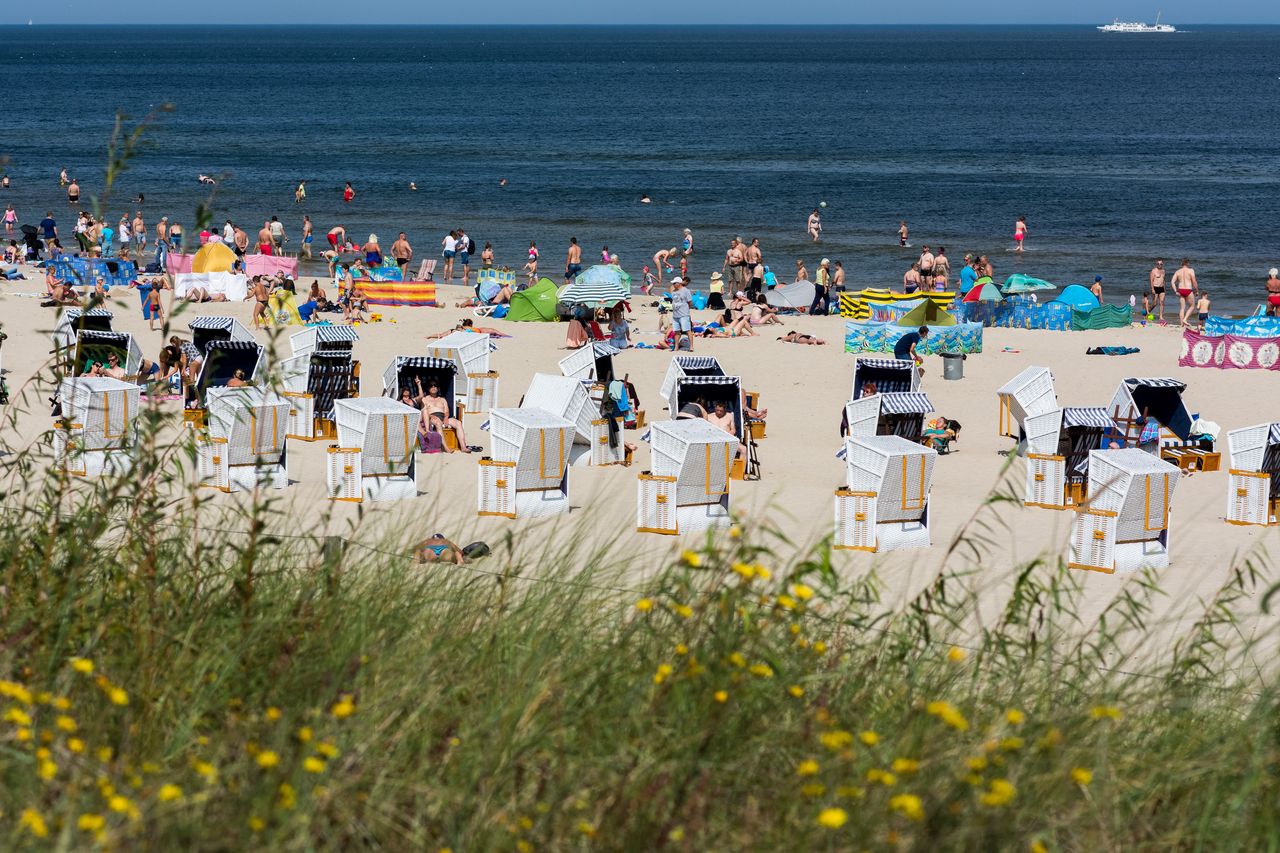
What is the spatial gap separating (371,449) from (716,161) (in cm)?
4895

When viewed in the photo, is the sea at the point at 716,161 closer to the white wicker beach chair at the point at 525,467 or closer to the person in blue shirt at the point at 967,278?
the white wicker beach chair at the point at 525,467

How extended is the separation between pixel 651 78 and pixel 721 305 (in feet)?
337

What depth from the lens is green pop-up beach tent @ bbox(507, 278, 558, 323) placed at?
2388 cm

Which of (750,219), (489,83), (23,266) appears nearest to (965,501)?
(23,266)

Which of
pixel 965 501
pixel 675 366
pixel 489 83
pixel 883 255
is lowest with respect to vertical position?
pixel 965 501

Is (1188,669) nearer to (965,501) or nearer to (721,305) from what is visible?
(965,501)

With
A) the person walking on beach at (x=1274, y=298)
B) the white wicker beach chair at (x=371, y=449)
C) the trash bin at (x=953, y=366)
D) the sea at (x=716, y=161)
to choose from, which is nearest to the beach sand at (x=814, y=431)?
the trash bin at (x=953, y=366)

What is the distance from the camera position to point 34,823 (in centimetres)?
271

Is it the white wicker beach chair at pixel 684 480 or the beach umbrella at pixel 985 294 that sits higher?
the beach umbrella at pixel 985 294

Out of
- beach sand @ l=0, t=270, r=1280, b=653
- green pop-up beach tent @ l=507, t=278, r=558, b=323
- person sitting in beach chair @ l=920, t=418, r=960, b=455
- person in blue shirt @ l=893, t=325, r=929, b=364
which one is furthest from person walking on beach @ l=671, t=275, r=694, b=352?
person sitting in beach chair @ l=920, t=418, r=960, b=455

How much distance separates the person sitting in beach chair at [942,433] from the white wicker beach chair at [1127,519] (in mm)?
3975

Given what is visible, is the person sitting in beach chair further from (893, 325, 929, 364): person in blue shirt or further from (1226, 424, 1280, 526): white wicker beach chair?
(893, 325, 929, 364): person in blue shirt

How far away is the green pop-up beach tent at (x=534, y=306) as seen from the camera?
23875 mm

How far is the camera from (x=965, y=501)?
43.0 ft
